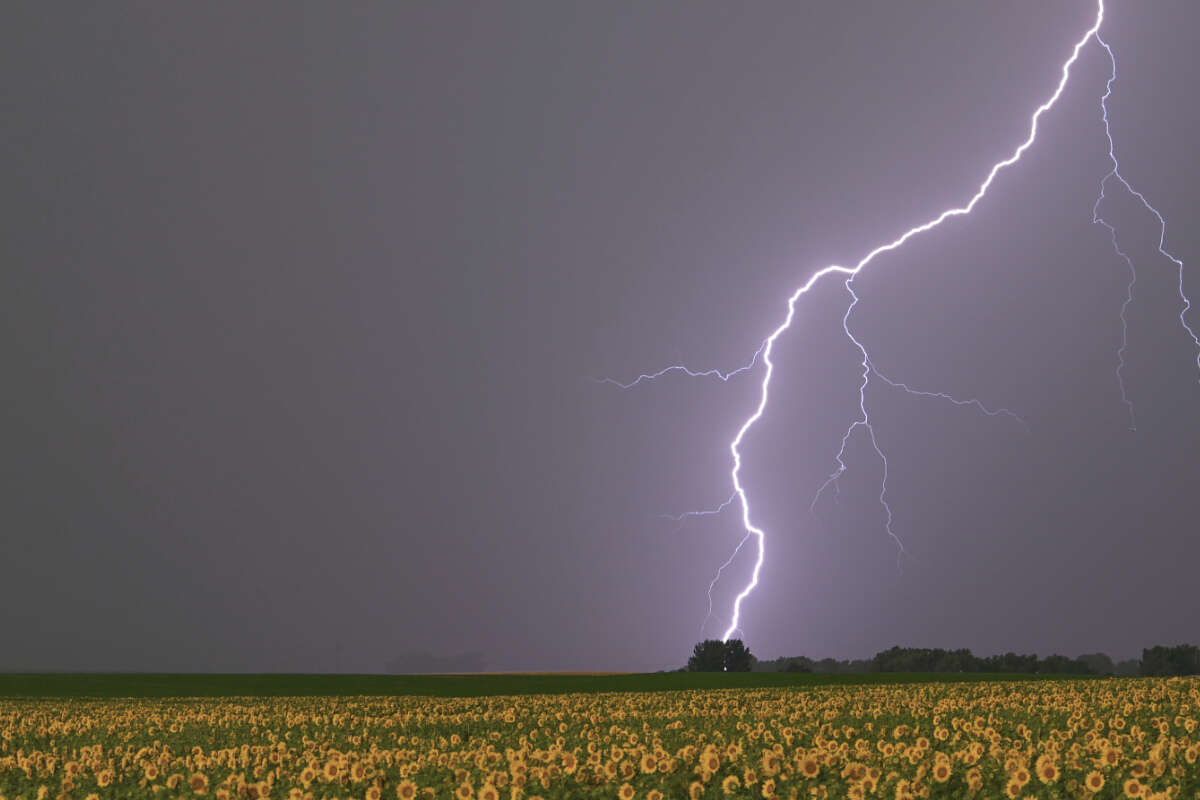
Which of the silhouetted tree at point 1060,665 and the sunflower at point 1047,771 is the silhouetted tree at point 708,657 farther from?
the sunflower at point 1047,771

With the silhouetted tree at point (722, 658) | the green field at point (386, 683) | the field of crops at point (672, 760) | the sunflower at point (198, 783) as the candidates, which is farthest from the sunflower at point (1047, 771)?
the silhouetted tree at point (722, 658)

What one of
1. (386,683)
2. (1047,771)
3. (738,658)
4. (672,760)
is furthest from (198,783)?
(738,658)

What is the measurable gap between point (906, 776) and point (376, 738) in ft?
28.1

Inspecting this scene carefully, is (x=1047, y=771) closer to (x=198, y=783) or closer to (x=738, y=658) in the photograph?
(x=198, y=783)

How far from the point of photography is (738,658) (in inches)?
2763

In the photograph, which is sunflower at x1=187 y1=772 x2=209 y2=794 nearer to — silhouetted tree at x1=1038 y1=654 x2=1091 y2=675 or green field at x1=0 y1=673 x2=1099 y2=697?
green field at x1=0 y1=673 x2=1099 y2=697

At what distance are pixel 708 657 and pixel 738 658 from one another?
1884 millimetres

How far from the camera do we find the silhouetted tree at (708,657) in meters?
70.2

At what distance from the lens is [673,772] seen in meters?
8.73

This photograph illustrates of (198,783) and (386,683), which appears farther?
(386,683)

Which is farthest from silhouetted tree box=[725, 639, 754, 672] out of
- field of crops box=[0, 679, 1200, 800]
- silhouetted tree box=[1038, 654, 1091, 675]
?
field of crops box=[0, 679, 1200, 800]

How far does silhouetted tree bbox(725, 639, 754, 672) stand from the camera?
70.1 meters

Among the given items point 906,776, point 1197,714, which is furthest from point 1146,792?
point 1197,714

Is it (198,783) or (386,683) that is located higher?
(198,783)
